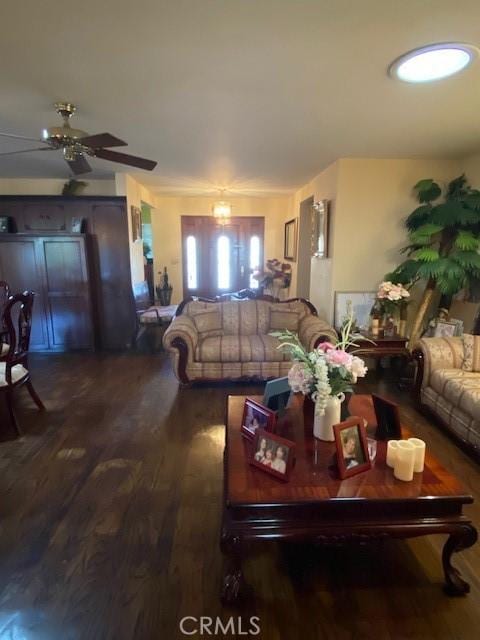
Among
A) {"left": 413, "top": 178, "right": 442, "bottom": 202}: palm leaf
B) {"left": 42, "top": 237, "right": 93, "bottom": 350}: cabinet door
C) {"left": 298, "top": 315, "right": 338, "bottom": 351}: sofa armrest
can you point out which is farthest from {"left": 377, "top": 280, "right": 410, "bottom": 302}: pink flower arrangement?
{"left": 42, "top": 237, "right": 93, "bottom": 350}: cabinet door

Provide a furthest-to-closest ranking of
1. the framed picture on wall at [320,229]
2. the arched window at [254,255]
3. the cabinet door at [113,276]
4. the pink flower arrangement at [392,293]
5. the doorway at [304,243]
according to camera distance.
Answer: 1. the arched window at [254,255]
2. the doorway at [304,243]
3. the cabinet door at [113,276]
4. the framed picture on wall at [320,229]
5. the pink flower arrangement at [392,293]

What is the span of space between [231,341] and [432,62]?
8.63 feet

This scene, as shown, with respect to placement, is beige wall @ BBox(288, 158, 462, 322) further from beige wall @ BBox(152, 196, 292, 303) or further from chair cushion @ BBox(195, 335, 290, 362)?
beige wall @ BBox(152, 196, 292, 303)

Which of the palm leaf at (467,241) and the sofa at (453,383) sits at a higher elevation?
the palm leaf at (467,241)

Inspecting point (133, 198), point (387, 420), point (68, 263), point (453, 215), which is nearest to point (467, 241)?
point (453, 215)

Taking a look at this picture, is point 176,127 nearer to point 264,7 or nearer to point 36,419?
point 264,7

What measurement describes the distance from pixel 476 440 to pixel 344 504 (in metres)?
1.57

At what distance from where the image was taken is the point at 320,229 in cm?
431

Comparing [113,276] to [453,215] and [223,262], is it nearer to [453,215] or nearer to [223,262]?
[223,262]

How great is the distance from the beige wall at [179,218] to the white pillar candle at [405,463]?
6108 mm

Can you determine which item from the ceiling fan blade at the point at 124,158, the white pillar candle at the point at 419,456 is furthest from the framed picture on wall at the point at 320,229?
the white pillar candle at the point at 419,456

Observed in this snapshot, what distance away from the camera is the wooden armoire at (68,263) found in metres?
4.36

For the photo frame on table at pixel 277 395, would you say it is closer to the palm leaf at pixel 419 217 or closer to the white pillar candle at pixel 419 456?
Result: the white pillar candle at pixel 419 456

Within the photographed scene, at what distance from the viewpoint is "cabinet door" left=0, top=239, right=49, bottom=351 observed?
432cm
